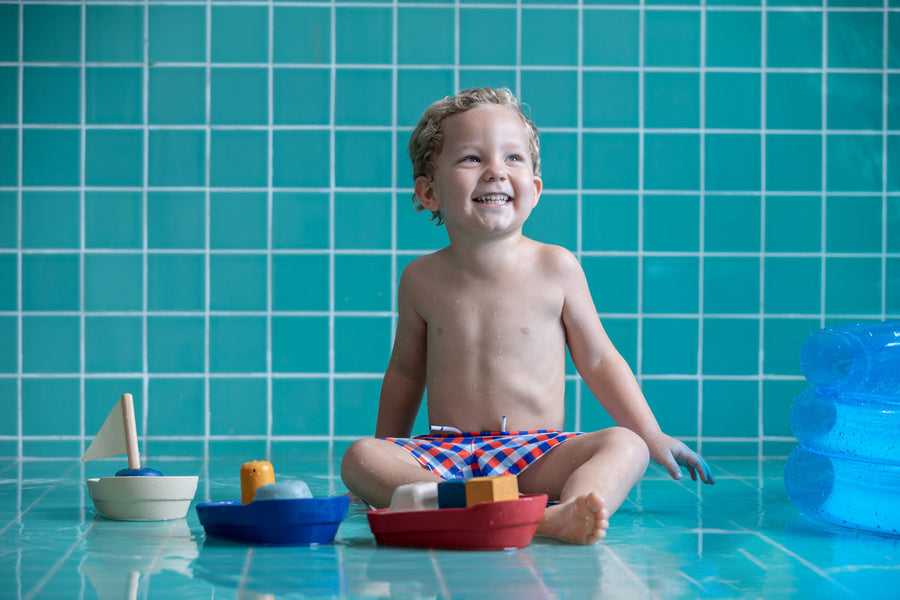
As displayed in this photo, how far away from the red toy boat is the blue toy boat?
0.05 metres

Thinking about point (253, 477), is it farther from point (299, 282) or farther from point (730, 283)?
point (730, 283)

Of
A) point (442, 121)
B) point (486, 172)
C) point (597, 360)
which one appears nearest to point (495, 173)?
point (486, 172)

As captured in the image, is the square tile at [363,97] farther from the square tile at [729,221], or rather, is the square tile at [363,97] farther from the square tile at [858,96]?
the square tile at [858,96]

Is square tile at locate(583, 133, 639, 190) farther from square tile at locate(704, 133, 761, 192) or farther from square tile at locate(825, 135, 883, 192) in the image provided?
square tile at locate(825, 135, 883, 192)

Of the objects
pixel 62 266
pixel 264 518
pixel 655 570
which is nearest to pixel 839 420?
pixel 655 570

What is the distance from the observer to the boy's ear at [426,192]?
177 cm

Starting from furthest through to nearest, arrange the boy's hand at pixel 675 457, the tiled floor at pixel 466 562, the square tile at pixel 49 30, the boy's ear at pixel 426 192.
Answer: the square tile at pixel 49 30, the boy's ear at pixel 426 192, the boy's hand at pixel 675 457, the tiled floor at pixel 466 562

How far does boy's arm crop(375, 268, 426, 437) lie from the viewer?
1.79 meters

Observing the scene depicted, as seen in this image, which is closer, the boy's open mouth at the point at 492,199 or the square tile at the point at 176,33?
the boy's open mouth at the point at 492,199

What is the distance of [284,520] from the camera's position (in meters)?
1.28

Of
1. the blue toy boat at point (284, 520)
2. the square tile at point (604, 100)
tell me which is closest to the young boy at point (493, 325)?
the blue toy boat at point (284, 520)

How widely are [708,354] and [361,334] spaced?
80cm

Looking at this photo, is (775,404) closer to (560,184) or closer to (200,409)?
(560,184)

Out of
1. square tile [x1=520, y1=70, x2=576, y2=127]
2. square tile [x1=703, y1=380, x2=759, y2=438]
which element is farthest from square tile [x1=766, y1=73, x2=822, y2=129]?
square tile [x1=703, y1=380, x2=759, y2=438]
